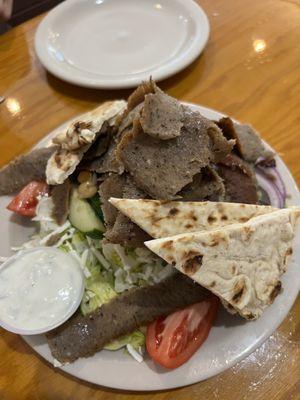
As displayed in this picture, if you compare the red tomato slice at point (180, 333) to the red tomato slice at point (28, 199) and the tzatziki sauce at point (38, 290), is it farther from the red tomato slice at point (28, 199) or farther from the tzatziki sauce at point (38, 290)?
the red tomato slice at point (28, 199)

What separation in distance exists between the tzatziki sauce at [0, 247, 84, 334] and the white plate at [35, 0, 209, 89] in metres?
1.61

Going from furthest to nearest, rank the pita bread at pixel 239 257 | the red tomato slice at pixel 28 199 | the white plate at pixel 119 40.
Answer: the white plate at pixel 119 40 < the red tomato slice at pixel 28 199 < the pita bread at pixel 239 257

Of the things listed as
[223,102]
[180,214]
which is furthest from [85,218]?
[223,102]

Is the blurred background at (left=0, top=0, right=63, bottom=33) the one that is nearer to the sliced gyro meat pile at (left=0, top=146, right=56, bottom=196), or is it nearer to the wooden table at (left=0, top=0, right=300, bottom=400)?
the wooden table at (left=0, top=0, right=300, bottom=400)

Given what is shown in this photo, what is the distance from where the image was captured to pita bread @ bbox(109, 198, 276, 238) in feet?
5.97

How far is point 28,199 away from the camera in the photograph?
2.55 metres

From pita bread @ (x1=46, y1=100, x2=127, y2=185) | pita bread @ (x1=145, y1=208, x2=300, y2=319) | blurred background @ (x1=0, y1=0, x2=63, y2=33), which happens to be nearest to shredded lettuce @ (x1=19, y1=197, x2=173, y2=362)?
pita bread @ (x1=46, y1=100, x2=127, y2=185)

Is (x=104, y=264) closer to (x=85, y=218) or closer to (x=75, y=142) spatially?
(x=85, y=218)

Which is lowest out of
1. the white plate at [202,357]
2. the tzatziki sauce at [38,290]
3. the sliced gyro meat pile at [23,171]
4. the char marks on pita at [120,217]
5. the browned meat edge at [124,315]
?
the white plate at [202,357]

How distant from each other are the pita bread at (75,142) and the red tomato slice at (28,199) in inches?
11.2

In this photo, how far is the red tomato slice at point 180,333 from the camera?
1913 millimetres

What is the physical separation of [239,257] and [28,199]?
4.50 feet

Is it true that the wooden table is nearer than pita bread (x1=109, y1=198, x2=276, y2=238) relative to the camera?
No

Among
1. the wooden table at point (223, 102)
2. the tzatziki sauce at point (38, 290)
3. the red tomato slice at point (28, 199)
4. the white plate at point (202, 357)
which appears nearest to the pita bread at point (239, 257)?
the white plate at point (202, 357)
